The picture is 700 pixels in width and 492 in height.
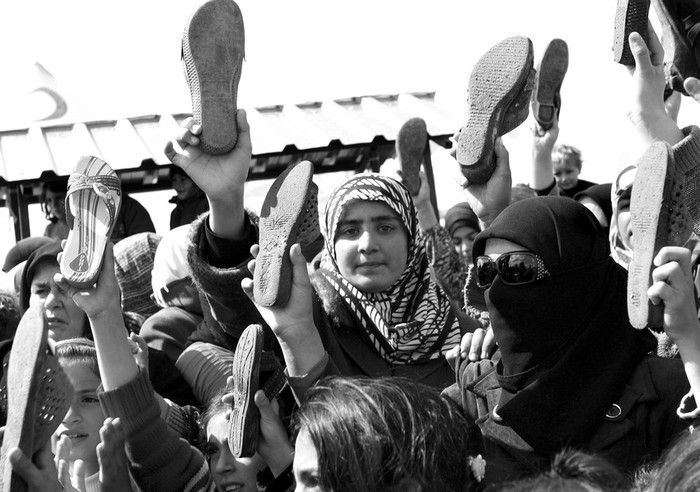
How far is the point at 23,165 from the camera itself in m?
8.12

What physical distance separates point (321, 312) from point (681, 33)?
1408mm

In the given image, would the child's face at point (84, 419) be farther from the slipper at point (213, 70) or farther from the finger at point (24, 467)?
the slipper at point (213, 70)

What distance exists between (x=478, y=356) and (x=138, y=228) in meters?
4.03

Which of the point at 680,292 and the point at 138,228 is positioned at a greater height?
the point at 680,292

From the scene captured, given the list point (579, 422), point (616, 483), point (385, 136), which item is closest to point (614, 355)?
point (579, 422)

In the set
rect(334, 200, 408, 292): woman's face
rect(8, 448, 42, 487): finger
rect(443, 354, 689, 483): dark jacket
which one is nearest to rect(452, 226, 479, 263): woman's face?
rect(334, 200, 408, 292): woman's face

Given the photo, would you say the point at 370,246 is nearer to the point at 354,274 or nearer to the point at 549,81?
the point at 354,274

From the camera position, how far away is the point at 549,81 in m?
4.47

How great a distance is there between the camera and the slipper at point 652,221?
252 cm

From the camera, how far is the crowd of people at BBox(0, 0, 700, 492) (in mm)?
2488

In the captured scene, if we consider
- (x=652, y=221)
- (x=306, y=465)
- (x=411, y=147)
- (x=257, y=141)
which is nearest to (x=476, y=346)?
(x=652, y=221)

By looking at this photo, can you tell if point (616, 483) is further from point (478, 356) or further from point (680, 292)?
point (478, 356)

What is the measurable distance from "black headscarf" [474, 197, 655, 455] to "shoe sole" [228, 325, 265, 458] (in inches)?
25.9

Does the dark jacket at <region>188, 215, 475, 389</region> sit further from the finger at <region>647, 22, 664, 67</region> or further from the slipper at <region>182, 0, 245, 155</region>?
the finger at <region>647, 22, 664, 67</region>
